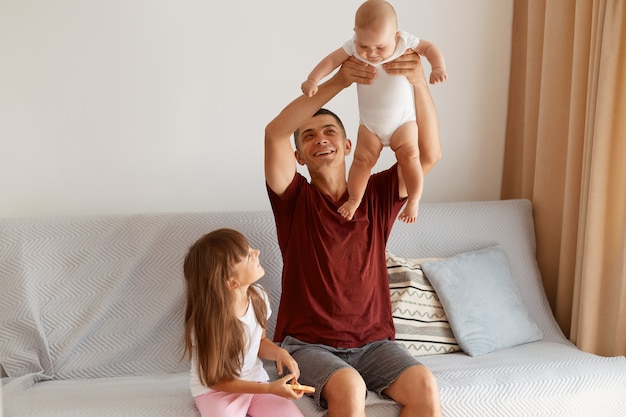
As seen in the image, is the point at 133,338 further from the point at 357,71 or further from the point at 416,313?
the point at 357,71

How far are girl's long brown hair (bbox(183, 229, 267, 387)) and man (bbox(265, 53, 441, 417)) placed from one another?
221 mm

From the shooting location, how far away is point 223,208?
2.93 m

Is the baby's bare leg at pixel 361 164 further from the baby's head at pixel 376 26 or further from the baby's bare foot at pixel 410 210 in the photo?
the baby's head at pixel 376 26

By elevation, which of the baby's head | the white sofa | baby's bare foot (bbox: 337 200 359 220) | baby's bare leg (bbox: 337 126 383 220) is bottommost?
the white sofa

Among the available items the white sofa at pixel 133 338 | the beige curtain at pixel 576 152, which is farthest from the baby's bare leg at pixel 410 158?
the beige curtain at pixel 576 152

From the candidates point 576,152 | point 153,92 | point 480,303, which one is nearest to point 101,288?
point 153,92

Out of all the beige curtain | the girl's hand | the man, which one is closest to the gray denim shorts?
the man

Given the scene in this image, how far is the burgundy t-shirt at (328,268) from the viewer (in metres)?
2.17

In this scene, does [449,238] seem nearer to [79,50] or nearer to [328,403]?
[328,403]

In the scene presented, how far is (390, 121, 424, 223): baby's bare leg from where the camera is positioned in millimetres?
1828

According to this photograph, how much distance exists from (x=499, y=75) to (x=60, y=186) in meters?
1.80

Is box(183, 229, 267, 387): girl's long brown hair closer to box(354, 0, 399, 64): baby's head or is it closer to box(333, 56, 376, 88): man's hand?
box(333, 56, 376, 88): man's hand

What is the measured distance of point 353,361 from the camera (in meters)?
2.15

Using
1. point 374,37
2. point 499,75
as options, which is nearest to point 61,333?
point 374,37
